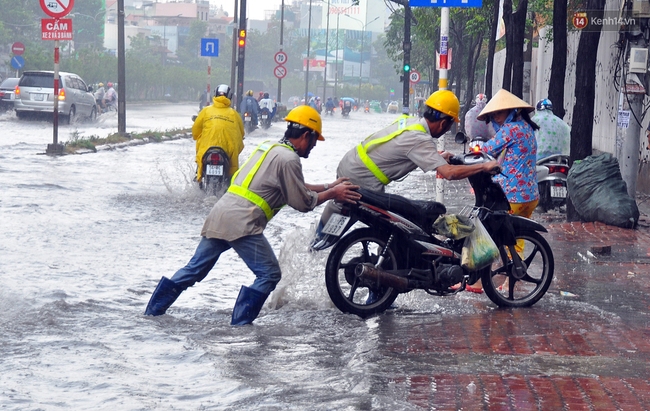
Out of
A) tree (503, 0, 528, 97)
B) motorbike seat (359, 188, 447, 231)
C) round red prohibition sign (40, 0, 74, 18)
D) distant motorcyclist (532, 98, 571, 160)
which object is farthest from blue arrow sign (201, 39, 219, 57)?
motorbike seat (359, 188, 447, 231)

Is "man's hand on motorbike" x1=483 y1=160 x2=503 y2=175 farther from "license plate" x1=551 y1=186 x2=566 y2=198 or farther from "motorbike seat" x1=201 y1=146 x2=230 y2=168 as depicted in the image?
"license plate" x1=551 y1=186 x2=566 y2=198

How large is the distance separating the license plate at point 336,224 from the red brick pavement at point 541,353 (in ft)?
2.58

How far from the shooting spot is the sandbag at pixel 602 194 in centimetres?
1327

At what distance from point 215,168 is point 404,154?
6891mm

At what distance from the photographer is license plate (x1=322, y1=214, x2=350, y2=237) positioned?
281 inches

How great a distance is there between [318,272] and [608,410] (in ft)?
14.7

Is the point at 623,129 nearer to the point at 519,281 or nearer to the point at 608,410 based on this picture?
the point at 519,281

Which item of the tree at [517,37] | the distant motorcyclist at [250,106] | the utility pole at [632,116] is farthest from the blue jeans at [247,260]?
the distant motorcyclist at [250,106]

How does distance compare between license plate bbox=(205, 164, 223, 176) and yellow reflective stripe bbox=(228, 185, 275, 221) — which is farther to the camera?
license plate bbox=(205, 164, 223, 176)

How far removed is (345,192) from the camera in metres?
7.07

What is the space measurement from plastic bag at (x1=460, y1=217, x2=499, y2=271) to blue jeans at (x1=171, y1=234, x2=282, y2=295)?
4.56 feet

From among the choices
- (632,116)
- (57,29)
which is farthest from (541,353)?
(57,29)

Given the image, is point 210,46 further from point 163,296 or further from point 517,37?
point 163,296

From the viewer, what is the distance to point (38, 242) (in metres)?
10.8
